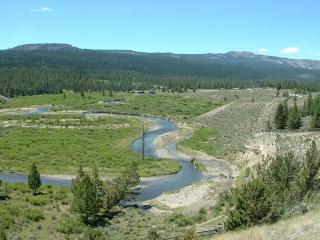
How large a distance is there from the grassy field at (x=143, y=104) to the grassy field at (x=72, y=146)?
23491 millimetres

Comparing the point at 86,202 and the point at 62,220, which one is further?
the point at 62,220

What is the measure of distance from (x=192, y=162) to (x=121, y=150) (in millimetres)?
13378

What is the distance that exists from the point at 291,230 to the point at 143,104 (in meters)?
139

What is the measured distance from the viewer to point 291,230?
25641mm

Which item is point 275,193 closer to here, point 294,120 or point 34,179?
point 34,179

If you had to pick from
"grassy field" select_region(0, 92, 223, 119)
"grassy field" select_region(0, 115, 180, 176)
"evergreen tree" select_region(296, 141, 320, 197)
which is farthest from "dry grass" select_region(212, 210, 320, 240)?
"grassy field" select_region(0, 92, 223, 119)

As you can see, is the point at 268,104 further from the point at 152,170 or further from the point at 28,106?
the point at 28,106

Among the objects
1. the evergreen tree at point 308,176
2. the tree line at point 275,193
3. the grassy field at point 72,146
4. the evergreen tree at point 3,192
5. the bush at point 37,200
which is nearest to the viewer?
the tree line at point 275,193

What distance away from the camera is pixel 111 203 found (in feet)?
157

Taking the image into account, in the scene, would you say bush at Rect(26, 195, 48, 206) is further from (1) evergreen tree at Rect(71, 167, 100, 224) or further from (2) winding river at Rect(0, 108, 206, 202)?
(2) winding river at Rect(0, 108, 206, 202)

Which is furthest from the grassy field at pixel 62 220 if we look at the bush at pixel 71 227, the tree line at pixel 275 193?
the tree line at pixel 275 193

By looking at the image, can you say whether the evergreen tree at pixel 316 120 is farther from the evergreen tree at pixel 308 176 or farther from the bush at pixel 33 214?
the bush at pixel 33 214

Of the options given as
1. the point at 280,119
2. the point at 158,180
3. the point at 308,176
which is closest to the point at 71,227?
the point at 308,176

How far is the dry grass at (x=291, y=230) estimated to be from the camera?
2412 cm
